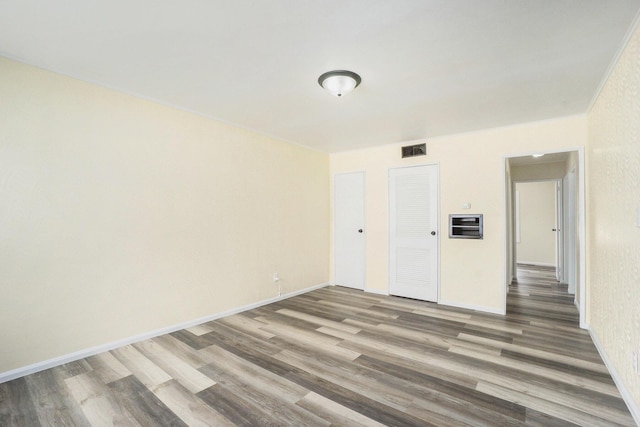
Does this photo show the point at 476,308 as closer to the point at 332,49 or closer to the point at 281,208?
the point at 281,208

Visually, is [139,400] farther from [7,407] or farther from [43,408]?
[7,407]

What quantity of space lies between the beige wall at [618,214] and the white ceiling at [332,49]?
0.30 meters

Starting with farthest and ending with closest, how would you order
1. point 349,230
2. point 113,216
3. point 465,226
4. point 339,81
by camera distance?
point 349,230 → point 465,226 → point 113,216 → point 339,81

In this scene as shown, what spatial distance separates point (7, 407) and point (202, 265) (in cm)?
183

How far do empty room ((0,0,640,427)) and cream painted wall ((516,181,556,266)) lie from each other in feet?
13.9

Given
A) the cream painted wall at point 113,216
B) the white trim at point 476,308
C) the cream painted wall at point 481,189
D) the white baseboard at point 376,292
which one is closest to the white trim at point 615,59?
the cream painted wall at point 481,189

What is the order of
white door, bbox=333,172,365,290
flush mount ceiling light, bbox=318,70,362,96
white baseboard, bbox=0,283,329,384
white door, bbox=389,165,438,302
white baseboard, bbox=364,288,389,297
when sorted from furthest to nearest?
white door, bbox=333,172,365,290 < white baseboard, bbox=364,288,389,297 < white door, bbox=389,165,438,302 < flush mount ceiling light, bbox=318,70,362,96 < white baseboard, bbox=0,283,329,384

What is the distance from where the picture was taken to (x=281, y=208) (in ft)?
15.1

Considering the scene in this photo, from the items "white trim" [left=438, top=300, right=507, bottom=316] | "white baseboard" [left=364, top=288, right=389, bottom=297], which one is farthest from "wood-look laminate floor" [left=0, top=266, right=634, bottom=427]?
"white baseboard" [left=364, top=288, right=389, bottom=297]

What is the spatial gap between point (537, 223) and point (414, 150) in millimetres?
5719

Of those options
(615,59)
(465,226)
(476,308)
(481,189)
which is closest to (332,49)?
(615,59)

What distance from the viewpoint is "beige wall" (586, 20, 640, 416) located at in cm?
191

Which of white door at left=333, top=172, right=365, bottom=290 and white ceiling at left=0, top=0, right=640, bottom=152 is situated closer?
white ceiling at left=0, top=0, right=640, bottom=152

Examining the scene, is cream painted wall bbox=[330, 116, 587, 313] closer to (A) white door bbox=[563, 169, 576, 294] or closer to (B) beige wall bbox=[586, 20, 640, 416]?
(B) beige wall bbox=[586, 20, 640, 416]
